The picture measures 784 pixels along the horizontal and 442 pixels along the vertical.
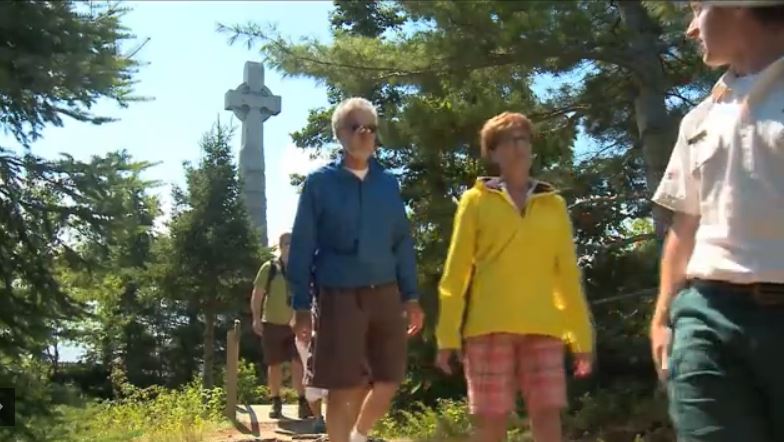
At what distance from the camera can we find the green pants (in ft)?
6.98

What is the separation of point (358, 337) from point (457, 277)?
78 cm

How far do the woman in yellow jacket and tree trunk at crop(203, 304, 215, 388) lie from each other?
1319cm

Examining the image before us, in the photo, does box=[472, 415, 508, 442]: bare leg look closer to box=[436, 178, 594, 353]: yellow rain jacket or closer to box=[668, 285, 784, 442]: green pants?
box=[436, 178, 594, 353]: yellow rain jacket

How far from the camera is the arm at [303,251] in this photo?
4551 mm

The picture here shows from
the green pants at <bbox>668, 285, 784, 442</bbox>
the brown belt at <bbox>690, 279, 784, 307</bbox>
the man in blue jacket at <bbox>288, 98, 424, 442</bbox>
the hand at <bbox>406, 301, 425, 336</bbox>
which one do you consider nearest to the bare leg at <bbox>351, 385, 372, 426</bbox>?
the man in blue jacket at <bbox>288, 98, 424, 442</bbox>

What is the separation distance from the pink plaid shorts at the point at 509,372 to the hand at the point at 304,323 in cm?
86

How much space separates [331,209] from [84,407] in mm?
2776

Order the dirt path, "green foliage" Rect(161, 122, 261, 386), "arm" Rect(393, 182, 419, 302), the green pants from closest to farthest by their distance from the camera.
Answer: the green pants < "arm" Rect(393, 182, 419, 302) < the dirt path < "green foliage" Rect(161, 122, 261, 386)

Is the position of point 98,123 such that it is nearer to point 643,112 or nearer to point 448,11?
point 448,11

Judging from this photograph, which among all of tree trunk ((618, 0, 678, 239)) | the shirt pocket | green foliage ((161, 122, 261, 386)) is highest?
A: green foliage ((161, 122, 261, 386))

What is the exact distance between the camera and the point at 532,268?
3.99 metres

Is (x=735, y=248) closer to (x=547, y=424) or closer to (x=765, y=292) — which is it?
(x=765, y=292)

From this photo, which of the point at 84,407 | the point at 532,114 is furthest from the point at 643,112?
the point at 84,407

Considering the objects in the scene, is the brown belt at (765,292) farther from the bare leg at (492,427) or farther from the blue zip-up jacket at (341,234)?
the blue zip-up jacket at (341,234)
